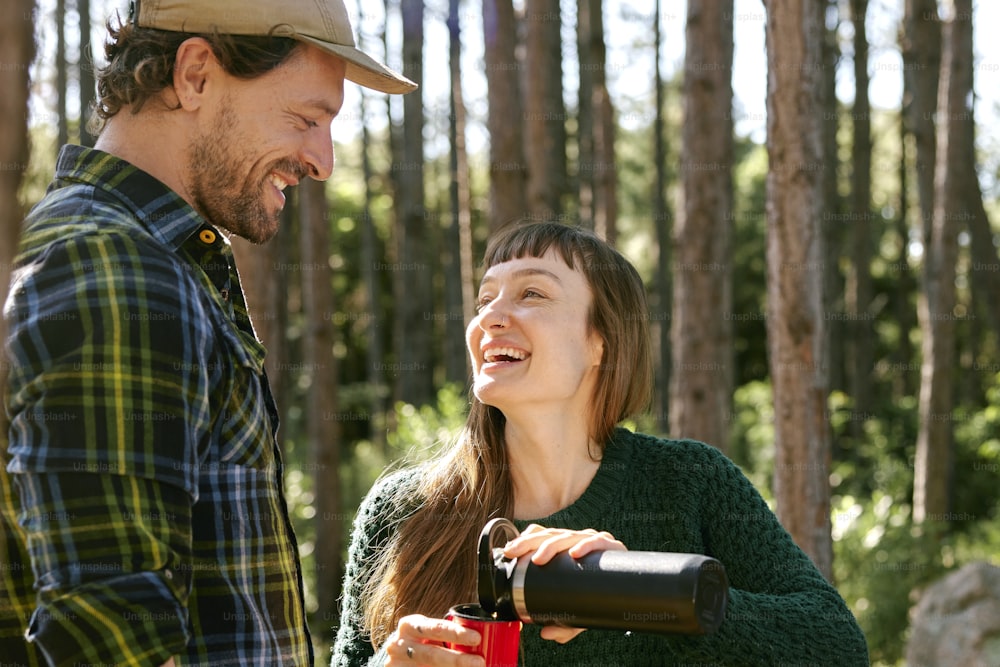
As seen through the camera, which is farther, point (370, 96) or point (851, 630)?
point (370, 96)

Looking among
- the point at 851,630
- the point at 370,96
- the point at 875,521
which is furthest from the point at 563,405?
the point at 370,96

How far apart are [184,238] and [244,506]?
1.48 ft

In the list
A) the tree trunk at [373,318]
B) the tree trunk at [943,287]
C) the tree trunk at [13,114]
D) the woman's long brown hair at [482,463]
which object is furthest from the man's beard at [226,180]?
the tree trunk at [373,318]

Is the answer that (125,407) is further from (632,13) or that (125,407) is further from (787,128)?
(632,13)

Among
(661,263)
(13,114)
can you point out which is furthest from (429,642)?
(661,263)

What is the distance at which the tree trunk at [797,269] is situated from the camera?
470cm

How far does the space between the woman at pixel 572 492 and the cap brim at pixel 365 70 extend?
0.68 meters

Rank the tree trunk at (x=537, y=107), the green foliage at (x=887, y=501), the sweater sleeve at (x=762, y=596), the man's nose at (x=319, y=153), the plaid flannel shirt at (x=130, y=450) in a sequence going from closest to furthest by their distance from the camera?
1. the plaid flannel shirt at (x=130, y=450)
2. the man's nose at (x=319, y=153)
3. the sweater sleeve at (x=762, y=596)
4. the green foliage at (x=887, y=501)
5. the tree trunk at (x=537, y=107)

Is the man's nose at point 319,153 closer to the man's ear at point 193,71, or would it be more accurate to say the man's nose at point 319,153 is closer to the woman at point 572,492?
the man's ear at point 193,71

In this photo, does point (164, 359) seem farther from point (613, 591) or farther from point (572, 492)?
point (572, 492)

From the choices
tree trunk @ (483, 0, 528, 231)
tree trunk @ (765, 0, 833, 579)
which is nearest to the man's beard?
tree trunk @ (765, 0, 833, 579)

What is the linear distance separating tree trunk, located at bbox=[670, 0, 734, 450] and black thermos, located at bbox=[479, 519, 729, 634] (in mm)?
5779

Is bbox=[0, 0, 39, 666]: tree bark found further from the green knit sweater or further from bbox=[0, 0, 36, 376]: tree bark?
the green knit sweater

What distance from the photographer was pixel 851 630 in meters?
2.39
